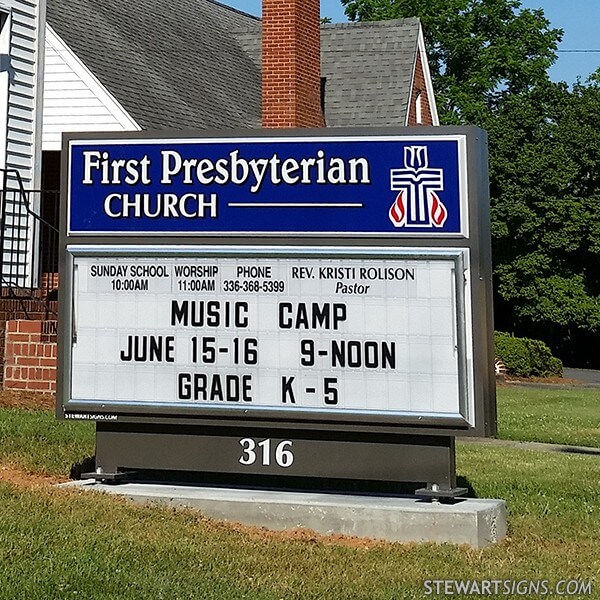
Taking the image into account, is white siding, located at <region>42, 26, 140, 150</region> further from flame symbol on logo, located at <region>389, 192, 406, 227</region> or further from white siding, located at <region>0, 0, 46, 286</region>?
flame symbol on logo, located at <region>389, 192, 406, 227</region>

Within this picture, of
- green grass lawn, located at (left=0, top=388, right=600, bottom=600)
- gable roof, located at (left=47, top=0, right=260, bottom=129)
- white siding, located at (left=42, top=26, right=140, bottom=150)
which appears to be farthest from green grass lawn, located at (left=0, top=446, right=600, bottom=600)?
gable roof, located at (left=47, top=0, right=260, bottom=129)

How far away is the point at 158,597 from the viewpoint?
5.95 meters

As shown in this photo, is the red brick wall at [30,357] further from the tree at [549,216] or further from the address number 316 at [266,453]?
the tree at [549,216]

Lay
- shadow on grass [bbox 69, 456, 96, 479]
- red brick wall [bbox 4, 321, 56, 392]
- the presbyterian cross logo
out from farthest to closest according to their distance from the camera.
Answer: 1. red brick wall [bbox 4, 321, 56, 392]
2. shadow on grass [bbox 69, 456, 96, 479]
3. the presbyterian cross logo

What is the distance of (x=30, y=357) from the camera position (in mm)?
12977

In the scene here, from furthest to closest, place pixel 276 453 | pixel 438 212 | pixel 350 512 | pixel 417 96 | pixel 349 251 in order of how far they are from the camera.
A: 1. pixel 417 96
2. pixel 276 453
3. pixel 349 251
4. pixel 438 212
5. pixel 350 512

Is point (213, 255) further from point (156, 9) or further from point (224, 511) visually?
point (156, 9)

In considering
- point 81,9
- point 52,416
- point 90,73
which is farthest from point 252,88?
point 52,416

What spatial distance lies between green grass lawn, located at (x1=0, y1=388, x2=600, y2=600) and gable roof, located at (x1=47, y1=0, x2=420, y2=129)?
13.0 m

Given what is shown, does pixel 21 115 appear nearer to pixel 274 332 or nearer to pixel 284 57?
pixel 284 57
